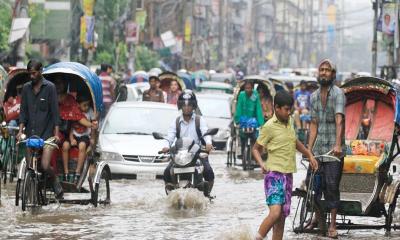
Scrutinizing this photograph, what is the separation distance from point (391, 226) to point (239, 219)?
2.13m

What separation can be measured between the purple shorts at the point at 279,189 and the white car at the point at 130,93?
57.9ft

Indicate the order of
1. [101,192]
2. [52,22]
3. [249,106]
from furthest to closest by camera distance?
[52,22], [249,106], [101,192]

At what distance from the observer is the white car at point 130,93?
29.6 m

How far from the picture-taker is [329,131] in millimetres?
12562

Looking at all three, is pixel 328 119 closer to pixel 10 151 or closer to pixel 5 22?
pixel 10 151

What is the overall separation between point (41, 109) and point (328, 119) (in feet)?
11.8

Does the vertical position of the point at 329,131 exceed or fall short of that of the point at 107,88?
it exceeds it

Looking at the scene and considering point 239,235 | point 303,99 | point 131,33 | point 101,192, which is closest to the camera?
point 239,235

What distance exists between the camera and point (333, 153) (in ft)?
40.4

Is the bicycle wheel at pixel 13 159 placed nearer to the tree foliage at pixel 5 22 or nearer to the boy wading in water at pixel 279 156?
the boy wading in water at pixel 279 156

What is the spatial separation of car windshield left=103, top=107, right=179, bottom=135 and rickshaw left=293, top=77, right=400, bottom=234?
6.28m

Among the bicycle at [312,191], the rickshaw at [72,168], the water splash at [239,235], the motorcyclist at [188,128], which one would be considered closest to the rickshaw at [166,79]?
the rickshaw at [72,168]

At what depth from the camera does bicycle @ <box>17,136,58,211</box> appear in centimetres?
1378

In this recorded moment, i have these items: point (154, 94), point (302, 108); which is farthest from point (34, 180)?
point (302, 108)
